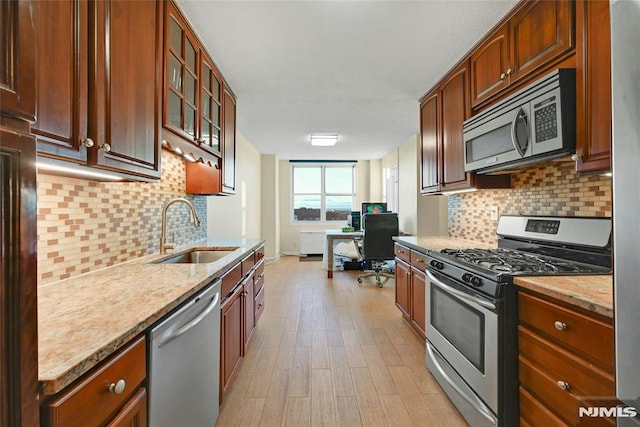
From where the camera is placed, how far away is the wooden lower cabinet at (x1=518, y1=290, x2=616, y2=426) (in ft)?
3.33

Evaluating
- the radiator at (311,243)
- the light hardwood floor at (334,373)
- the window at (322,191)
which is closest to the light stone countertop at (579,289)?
the light hardwood floor at (334,373)

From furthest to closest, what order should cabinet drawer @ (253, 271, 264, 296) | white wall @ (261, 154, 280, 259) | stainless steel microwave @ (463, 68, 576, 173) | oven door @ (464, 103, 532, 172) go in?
white wall @ (261, 154, 280, 259)
cabinet drawer @ (253, 271, 264, 296)
oven door @ (464, 103, 532, 172)
stainless steel microwave @ (463, 68, 576, 173)

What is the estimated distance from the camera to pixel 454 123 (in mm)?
2572

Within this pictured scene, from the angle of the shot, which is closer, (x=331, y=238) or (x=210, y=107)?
(x=210, y=107)

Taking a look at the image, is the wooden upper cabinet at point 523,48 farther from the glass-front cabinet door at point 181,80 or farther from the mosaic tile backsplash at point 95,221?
the mosaic tile backsplash at point 95,221

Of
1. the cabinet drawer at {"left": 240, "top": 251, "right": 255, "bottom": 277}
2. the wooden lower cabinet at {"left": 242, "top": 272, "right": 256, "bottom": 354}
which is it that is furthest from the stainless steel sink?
the wooden lower cabinet at {"left": 242, "top": 272, "right": 256, "bottom": 354}

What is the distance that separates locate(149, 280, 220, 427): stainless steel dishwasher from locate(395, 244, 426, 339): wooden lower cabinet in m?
1.69

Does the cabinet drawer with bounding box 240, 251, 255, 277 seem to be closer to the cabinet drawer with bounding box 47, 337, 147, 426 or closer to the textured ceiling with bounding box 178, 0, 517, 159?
the cabinet drawer with bounding box 47, 337, 147, 426

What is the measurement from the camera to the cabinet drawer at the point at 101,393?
64 cm

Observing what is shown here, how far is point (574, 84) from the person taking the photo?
1416 mm

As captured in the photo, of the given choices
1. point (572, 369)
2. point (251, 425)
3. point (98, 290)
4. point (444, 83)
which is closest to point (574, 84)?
point (572, 369)

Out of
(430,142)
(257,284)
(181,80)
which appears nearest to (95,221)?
(181,80)

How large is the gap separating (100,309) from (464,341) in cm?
176

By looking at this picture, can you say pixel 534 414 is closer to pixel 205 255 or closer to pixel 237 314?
pixel 237 314
